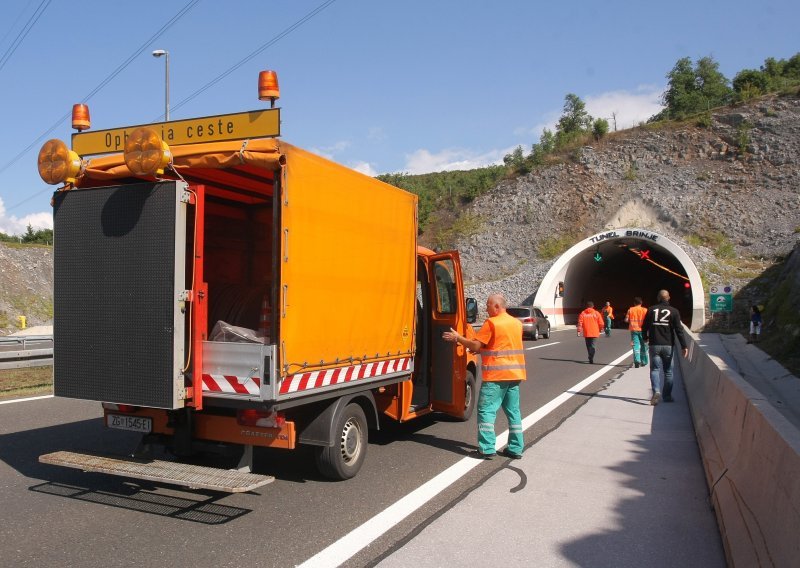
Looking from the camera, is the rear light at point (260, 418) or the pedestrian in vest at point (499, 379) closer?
the rear light at point (260, 418)

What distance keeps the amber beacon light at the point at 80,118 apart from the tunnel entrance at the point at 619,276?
3459 centimetres

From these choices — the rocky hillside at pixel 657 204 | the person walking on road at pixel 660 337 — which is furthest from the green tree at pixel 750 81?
the person walking on road at pixel 660 337

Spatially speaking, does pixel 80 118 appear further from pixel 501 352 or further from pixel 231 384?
pixel 501 352

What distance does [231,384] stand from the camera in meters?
5.55

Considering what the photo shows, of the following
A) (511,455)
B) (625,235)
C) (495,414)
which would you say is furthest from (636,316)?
(625,235)

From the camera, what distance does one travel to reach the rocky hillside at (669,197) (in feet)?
142

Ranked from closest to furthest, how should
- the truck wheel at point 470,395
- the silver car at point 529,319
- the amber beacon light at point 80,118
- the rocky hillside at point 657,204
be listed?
the amber beacon light at point 80,118 → the truck wheel at point 470,395 → the silver car at point 529,319 → the rocky hillside at point 657,204

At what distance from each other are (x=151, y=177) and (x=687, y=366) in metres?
12.5

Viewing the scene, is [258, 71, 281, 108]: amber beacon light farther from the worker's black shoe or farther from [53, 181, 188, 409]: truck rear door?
the worker's black shoe

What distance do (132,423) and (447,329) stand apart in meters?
3.97

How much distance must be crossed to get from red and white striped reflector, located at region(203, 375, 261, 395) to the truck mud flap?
0.64 meters

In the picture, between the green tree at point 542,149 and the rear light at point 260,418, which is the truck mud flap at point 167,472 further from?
the green tree at point 542,149

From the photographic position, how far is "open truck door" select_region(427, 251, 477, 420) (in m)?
8.49

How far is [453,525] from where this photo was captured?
17.1 feet
